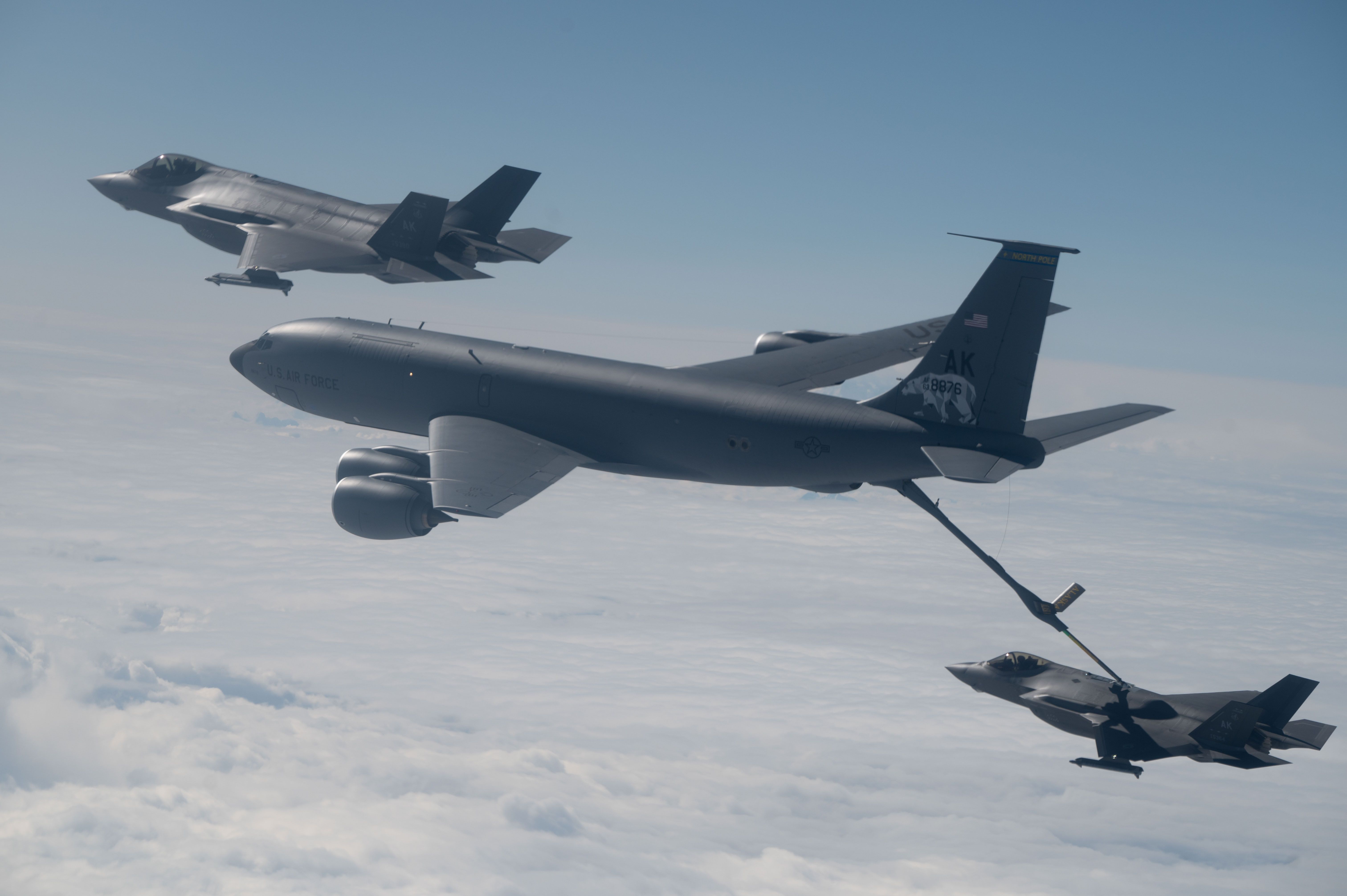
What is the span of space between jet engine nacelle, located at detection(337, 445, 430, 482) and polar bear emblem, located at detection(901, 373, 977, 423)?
691 inches

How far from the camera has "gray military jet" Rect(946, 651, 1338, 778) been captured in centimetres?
2609

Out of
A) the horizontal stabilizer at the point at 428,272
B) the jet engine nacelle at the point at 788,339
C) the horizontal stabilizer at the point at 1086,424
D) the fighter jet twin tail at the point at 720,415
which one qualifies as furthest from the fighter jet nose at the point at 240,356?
the horizontal stabilizer at the point at 1086,424

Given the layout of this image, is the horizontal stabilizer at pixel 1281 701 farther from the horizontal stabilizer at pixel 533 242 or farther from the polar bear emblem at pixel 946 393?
the horizontal stabilizer at pixel 533 242

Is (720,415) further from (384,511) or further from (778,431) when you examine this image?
(384,511)

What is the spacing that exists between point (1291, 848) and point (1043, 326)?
779 feet

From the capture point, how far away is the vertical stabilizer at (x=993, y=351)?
933 inches

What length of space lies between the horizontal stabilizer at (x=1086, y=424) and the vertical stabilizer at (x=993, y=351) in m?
1.28

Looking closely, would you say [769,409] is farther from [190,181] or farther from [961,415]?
[190,181]

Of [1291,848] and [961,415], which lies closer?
[961,415]

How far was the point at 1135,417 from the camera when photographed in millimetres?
26203

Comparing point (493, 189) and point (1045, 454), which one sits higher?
point (493, 189)

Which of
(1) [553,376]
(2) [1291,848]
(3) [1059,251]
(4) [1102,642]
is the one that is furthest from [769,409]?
(2) [1291,848]

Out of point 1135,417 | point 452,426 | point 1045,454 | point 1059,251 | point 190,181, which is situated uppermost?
point 190,181

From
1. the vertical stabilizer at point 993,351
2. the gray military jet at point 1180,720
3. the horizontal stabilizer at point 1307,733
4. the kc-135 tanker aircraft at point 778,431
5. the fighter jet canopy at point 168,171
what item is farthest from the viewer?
the fighter jet canopy at point 168,171
